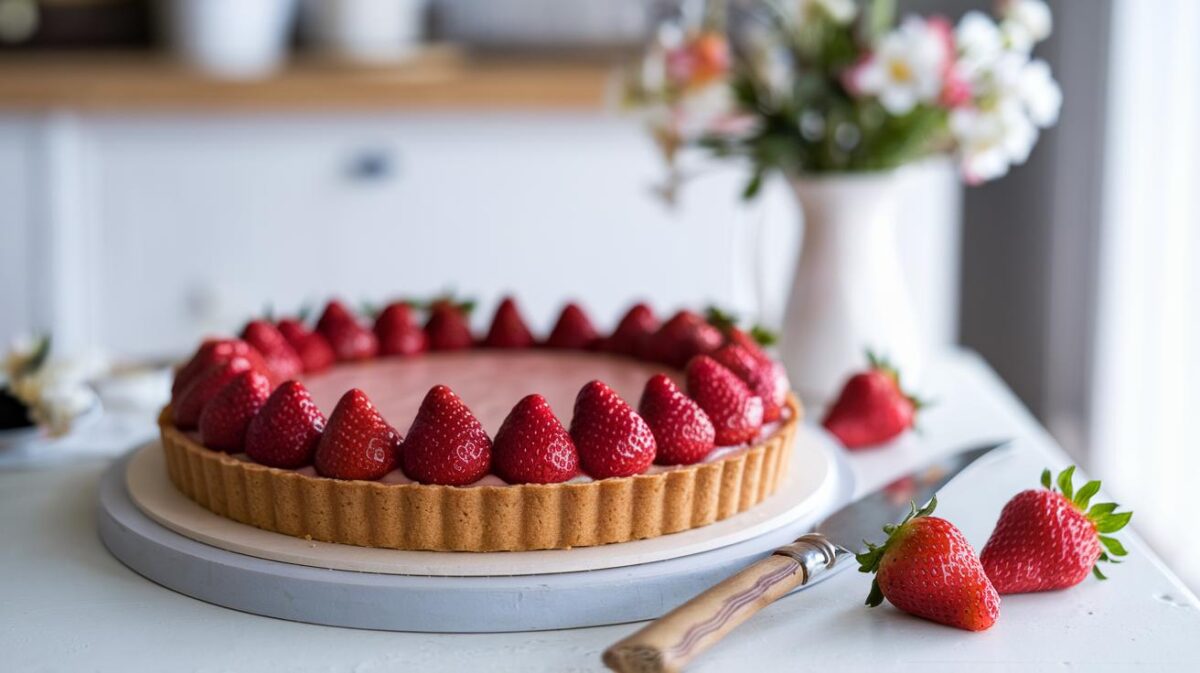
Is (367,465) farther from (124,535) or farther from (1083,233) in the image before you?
(1083,233)

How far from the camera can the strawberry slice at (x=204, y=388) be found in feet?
3.72

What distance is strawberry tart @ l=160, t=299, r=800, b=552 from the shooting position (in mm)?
982

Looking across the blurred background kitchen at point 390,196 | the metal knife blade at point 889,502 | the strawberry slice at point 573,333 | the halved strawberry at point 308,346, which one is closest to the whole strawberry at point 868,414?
the metal knife blade at point 889,502

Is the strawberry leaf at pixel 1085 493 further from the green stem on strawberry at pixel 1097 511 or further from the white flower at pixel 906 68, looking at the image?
the white flower at pixel 906 68

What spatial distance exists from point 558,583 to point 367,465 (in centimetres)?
17

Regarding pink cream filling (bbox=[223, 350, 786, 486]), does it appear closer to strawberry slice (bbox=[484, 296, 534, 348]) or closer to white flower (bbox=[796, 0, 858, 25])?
strawberry slice (bbox=[484, 296, 534, 348])

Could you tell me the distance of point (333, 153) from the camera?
303cm

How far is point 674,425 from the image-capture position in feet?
3.43

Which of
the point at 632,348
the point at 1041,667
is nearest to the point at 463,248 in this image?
the point at 632,348

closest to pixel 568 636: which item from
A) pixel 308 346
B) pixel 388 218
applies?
pixel 308 346

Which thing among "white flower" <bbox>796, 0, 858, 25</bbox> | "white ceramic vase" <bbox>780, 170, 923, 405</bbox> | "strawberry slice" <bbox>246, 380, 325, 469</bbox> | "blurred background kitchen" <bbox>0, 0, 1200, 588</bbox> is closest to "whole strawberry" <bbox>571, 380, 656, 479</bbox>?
"strawberry slice" <bbox>246, 380, 325, 469</bbox>

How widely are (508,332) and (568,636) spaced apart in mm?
622

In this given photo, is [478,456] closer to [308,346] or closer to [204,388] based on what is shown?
[204,388]

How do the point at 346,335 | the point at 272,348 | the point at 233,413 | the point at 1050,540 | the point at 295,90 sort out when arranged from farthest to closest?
the point at 295,90, the point at 346,335, the point at 272,348, the point at 233,413, the point at 1050,540
